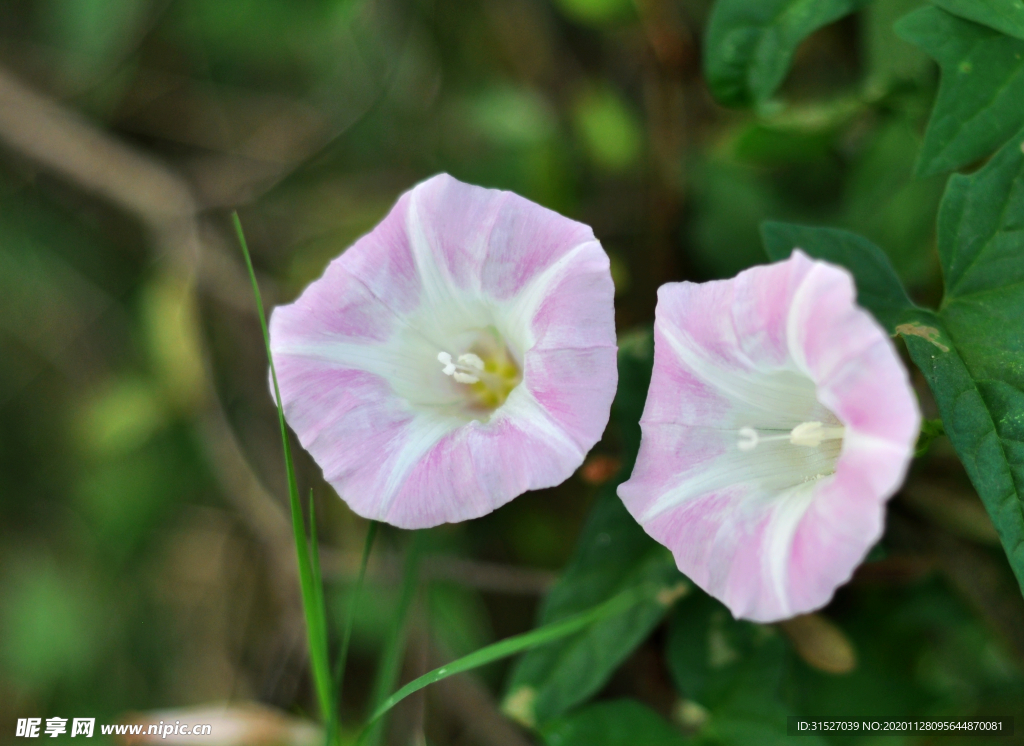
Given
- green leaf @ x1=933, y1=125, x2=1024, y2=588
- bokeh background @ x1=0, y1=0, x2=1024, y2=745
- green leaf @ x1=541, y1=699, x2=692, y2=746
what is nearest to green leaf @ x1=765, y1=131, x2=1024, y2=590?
green leaf @ x1=933, y1=125, x2=1024, y2=588

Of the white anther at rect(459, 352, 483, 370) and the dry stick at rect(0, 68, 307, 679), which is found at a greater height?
the white anther at rect(459, 352, 483, 370)

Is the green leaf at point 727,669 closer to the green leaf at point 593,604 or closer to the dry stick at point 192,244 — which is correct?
the green leaf at point 593,604

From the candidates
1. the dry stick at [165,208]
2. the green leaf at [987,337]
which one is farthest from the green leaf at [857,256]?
the dry stick at [165,208]

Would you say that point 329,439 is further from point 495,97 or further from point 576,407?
point 495,97

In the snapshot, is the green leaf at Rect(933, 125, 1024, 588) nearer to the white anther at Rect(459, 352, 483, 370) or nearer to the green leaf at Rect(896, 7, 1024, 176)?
the green leaf at Rect(896, 7, 1024, 176)

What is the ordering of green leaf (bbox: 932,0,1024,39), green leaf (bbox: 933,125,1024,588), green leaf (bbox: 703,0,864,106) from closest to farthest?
green leaf (bbox: 933,125,1024,588)
green leaf (bbox: 932,0,1024,39)
green leaf (bbox: 703,0,864,106)

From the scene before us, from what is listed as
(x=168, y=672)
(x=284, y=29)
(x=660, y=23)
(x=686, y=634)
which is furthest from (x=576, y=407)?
(x=168, y=672)
